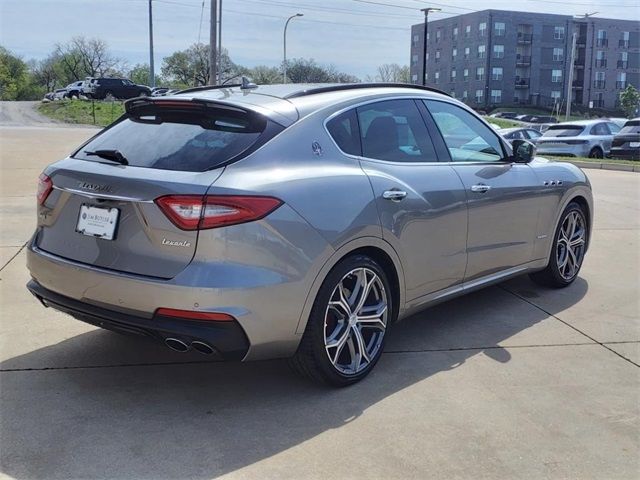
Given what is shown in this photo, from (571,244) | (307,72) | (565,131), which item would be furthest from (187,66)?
(571,244)

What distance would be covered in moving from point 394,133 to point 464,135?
0.87m

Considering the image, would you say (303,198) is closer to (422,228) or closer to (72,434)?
(422,228)

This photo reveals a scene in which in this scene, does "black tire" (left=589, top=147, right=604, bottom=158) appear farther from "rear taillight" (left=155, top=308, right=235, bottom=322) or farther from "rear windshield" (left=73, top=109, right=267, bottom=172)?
"rear taillight" (left=155, top=308, right=235, bottom=322)

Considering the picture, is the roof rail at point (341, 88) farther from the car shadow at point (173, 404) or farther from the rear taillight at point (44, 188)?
the car shadow at point (173, 404)

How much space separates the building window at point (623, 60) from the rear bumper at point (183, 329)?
9622 cm

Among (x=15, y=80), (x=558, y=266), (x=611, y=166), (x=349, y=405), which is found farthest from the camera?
(x=15, y=80)

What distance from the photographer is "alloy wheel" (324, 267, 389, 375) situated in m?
3.70

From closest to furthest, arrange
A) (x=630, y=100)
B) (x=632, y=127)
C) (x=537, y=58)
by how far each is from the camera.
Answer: (x=632, y=127) → (x=630, y=100) → (x=537, y=58)

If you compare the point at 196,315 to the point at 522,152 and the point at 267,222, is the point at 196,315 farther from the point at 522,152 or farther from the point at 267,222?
the point at 522,152

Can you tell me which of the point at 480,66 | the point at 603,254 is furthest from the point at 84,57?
the point at 603,254

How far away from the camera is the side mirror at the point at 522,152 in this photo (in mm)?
5191

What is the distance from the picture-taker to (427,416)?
11.5 feet

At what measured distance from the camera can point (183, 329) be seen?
3.13 m

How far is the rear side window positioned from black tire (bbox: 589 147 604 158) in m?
18.9
